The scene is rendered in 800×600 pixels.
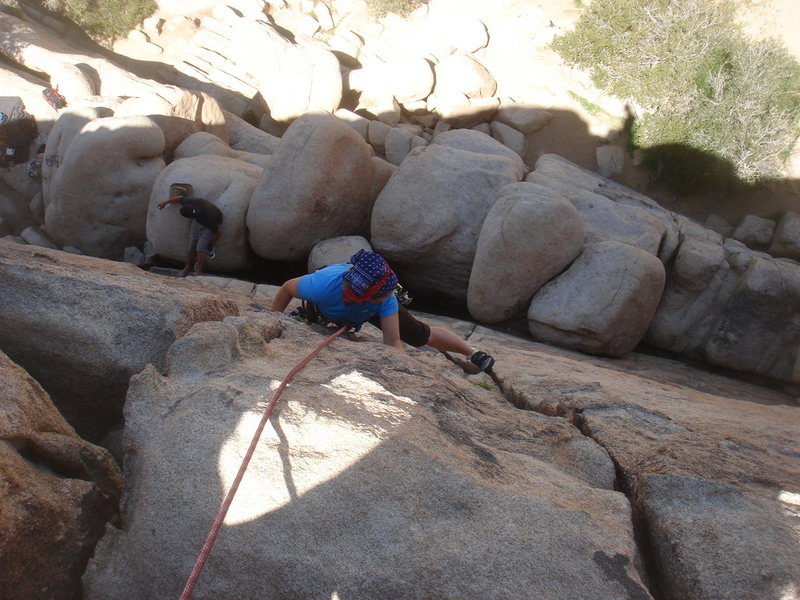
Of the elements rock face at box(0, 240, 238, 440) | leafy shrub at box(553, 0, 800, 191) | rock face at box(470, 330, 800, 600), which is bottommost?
rock face at box(0, 240, 238, 440)

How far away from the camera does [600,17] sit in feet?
47.6

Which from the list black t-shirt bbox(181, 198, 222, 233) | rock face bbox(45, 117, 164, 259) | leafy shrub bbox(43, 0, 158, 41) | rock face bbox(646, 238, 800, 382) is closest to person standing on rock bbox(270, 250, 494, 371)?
black t-shirt bbox(181, 198, 222, 233)

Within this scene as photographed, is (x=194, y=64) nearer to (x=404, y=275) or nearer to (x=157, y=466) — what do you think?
(x=404, y=275)

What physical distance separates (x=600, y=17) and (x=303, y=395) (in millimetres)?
15386

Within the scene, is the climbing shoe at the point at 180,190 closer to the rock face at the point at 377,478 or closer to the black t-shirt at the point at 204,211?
the black t-shirt at the point at 204,211

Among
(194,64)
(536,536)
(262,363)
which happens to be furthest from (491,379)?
(194,64)

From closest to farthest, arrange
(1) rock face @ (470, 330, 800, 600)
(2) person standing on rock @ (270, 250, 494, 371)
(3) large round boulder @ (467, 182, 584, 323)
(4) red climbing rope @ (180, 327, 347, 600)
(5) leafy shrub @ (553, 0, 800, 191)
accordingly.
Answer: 1. (4) red climbing rope @ (180, 327, 347, 600)
2. (1) rock face @ (470, 330, 800, 600)
3. (2) person standing on rock @ (270, 250, 494, 371)
4. (3) large round boulder @ (467, 182, 584, 323)
5. (5) leafy shrub @ (553, 0, 800, 191)

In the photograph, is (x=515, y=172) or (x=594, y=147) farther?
(x=594, y=147)

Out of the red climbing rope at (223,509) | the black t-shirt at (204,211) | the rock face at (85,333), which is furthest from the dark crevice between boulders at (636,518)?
the black t-shirt at (204,211)

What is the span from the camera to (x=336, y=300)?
4.07 meters

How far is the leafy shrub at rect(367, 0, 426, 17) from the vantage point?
17.1 metres

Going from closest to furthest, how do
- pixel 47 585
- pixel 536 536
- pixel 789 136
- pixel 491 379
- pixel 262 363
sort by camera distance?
pixel 47 585 < pixel 536 536 < pixel 262 363 < pixel 491 379 < pixel 789 136

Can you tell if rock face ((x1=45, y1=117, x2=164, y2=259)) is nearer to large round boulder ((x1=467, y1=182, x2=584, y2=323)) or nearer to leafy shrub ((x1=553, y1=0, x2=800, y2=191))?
large round boulder ((x1=467, y1=182, x2=584, y2=323))

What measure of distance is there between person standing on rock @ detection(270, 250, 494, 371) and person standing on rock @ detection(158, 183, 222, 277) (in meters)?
3.29
